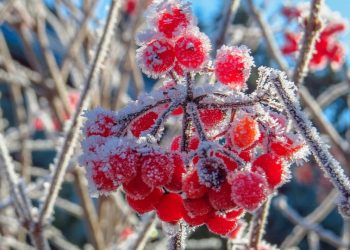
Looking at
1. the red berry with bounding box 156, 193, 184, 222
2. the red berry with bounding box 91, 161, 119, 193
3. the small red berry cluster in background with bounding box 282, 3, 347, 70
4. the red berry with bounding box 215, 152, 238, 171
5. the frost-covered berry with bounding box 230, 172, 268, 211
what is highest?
the small red berry cluster in background with bounding box 282, 3, 347, 70

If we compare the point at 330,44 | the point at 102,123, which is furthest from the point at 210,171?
the point at 330,44

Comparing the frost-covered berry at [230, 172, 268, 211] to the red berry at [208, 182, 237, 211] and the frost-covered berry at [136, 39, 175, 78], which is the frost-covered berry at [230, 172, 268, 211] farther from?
the frost-covered berry at [136, 39, 175, 78]

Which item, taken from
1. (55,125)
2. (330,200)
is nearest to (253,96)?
(330,200)

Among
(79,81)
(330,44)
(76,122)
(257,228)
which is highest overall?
(79,81)

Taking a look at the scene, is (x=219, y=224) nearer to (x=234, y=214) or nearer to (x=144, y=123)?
(x=234, y=214)

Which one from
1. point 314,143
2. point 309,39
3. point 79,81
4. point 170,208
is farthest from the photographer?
point 79,81

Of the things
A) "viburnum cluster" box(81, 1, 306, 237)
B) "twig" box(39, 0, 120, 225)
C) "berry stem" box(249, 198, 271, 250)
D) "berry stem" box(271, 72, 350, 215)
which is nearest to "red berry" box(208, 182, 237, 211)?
"viburnum cluster" box(81, 1, 306, 237)

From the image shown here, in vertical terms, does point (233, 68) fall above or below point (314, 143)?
above

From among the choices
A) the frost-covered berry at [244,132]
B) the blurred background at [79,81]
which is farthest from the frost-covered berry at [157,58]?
the blurred background at [79,81]
